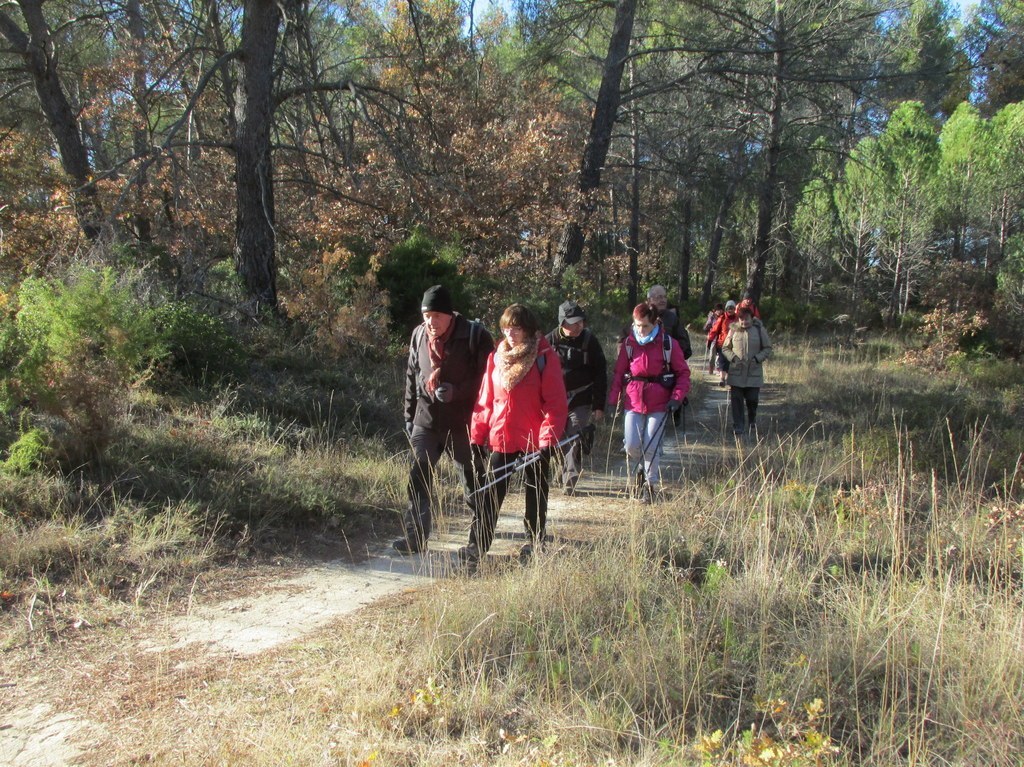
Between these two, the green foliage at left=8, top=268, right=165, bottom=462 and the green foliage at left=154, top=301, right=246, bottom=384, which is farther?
the green foliage at left=154, top=301, right=246, bottom=384

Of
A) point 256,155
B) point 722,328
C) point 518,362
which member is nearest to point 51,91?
point 256,155

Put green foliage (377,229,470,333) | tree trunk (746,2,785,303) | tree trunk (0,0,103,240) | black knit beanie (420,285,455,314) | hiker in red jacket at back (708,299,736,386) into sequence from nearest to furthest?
black knit beanie (420,285,455,314) → hiker in red jacket at back (708,299,736,386) → tree trunk (0,0,103,240) → green foliage (377,229,470,333) → tree trunk (746,2,785,303)

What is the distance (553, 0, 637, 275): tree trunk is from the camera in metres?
14.5

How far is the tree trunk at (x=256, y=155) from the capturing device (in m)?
9.49

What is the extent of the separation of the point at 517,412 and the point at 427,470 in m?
0.81

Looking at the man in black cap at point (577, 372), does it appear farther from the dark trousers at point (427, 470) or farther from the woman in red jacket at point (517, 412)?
the woman in red jacket at point (517, 412)

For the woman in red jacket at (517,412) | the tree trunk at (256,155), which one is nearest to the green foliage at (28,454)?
the woman in red jacket at (517,412)

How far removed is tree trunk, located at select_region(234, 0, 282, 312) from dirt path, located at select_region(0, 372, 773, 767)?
5559mm

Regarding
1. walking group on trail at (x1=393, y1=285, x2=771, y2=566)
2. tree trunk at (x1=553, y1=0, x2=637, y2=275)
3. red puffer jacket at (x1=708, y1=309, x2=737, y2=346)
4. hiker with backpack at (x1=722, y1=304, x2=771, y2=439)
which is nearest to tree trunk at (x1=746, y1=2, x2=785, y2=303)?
tree trunk at (x1=553, y1=0, x2=637, y2=275)

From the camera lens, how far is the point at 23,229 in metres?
9.39

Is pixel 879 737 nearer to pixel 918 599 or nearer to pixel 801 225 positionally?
pixel 918 599

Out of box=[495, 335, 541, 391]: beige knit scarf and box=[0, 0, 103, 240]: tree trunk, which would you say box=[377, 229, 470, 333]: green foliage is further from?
box=[495, 335, 541, 391]: beige knit scarf

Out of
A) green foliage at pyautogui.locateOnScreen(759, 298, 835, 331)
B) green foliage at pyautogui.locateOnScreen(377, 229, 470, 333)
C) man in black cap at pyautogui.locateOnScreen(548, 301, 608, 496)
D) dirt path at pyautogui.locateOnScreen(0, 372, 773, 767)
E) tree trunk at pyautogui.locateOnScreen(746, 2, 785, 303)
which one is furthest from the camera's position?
green foliage at pyautogui.locateOnScreen(759, 298, 835, 331)

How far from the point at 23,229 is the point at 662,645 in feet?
31.6
